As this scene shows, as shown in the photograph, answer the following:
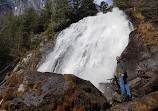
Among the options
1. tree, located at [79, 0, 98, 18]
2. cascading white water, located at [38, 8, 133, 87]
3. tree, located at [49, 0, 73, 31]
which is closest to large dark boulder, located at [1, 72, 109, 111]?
cascading white water, located at [38, 8, 133, 87]

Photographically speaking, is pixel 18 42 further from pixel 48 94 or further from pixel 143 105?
pixel 143 105

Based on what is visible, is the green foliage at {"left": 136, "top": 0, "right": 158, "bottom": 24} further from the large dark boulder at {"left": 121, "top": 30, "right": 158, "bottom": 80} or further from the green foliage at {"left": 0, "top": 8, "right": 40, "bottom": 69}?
the green foliage at {"left": 0, "top": 8, "right": 40, "bottom": 69}

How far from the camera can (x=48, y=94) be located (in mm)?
4086

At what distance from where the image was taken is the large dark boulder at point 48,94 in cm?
390

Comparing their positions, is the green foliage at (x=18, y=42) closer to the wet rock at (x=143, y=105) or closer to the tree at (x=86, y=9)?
the tree at (x=86, y=9)

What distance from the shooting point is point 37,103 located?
3.86 meters

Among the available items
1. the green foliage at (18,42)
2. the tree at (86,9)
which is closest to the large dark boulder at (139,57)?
the green foliage at (18,42)

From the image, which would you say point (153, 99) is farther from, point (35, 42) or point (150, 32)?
point (35, 42)

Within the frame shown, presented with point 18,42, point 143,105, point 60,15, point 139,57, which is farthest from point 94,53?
point 18,42

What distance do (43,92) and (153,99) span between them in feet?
11.6

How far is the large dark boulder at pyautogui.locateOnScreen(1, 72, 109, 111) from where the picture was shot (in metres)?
3.90

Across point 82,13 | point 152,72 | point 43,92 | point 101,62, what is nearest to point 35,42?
point 82,13

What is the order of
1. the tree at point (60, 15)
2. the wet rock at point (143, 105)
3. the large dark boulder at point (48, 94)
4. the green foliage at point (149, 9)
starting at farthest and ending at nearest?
the tree at point (60, 15) → the green foliage at point (149, 9) → the wet rock at point (143, 105) → the large dark boulder at point (48, 94)

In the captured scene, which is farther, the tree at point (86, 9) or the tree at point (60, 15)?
the tree at point (86, 9)
